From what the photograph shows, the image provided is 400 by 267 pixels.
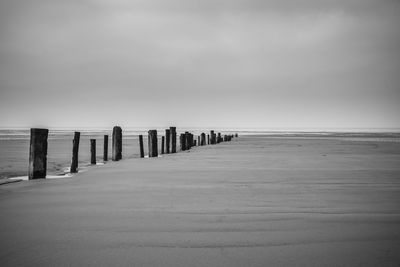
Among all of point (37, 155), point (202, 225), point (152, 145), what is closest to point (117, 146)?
point (152, 145)

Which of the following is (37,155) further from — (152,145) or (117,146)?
(152,145)

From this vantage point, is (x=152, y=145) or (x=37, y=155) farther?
(x=152, y=145)

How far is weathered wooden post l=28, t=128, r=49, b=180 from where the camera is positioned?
5.21 m

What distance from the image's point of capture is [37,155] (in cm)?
534

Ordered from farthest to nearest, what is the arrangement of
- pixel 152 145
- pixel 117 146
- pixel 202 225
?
pixel 152 145 → pixel 117 146 → pixel 202 225

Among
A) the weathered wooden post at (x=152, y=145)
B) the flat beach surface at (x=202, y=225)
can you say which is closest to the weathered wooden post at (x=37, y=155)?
the flat beach surface at (x=202, y=225)

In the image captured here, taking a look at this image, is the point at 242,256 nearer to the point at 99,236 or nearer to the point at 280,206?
the point at 99,236

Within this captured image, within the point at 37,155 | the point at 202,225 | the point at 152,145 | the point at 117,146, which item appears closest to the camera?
the point at 202,225

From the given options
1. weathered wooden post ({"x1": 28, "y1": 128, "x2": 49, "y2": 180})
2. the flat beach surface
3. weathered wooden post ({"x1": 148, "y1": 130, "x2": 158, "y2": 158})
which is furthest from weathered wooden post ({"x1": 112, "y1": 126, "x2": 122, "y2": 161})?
the flat beach surface

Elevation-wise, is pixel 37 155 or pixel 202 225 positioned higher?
pixel 37 155

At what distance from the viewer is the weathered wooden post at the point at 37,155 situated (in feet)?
17.1

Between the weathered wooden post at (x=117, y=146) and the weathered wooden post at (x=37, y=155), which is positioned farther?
the weathered wooden post at (x=117, y=146)

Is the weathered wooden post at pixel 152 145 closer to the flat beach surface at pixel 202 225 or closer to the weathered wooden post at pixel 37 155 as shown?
the weathered wooden post at pixel 37 155

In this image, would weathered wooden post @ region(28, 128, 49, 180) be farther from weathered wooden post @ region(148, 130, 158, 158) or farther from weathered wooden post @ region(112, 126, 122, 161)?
weathered wooden post @ region(148, 130, 158, 158)
